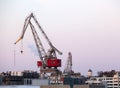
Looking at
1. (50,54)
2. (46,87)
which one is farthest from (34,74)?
(46,87)

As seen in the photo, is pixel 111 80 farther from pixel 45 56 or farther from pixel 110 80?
pixel 45 56

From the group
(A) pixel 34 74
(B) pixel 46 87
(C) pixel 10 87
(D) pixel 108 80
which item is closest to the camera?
(C) pixel 10 87

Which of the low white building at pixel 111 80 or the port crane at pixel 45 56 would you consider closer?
the port crane at pixel 45 56

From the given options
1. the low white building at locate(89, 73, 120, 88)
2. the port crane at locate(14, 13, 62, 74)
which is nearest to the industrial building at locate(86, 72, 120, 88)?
the low white building at locate(89, 73, 120, 88)

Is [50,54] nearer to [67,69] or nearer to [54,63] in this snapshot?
[54,63]

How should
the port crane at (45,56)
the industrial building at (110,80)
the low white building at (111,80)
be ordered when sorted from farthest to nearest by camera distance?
1. the low white building at (111,80)
2. the industrial building at (110,80)
3. the port crane at (45,56)

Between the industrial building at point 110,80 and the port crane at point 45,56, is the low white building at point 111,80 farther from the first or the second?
the port crane at point 45,56

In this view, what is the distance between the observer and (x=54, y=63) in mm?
89688

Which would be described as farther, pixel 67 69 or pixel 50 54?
pixel 67 69

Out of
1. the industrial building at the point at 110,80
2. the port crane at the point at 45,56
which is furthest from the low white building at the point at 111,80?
the port crane at the point at 45,56

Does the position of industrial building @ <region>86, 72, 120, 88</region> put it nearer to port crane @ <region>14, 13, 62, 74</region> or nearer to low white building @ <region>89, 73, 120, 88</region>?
low white building @ <region>89, 73, 120, 88</region>

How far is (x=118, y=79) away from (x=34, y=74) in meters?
28.9

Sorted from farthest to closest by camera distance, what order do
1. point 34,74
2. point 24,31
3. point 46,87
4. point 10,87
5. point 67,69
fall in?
point 67,69, point 34,74, point 24,31, point 46,87, point 10,87

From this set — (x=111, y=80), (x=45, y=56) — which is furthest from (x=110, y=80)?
(x=45, y=56)
